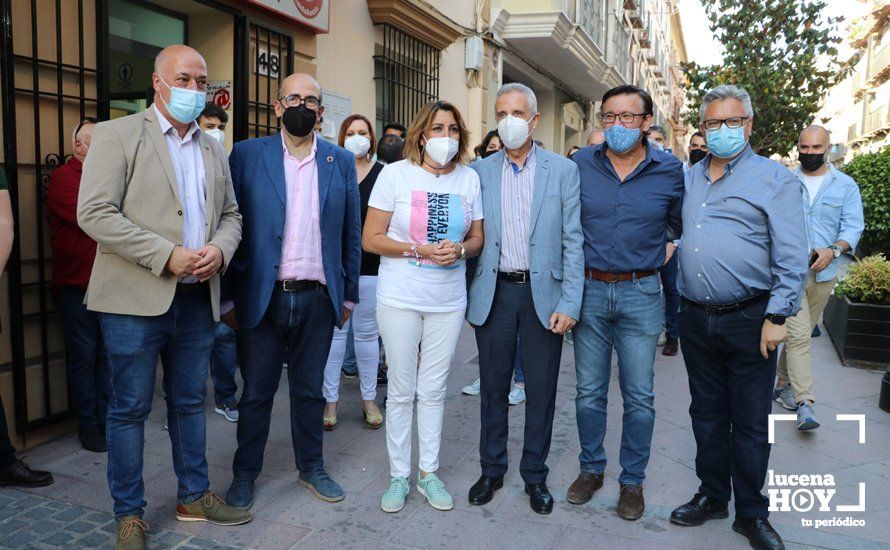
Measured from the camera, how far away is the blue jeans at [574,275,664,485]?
11.8 feet

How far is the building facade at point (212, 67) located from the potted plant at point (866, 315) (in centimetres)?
541

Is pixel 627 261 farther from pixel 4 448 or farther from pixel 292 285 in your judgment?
pixel 4 448

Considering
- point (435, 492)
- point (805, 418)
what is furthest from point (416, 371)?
point (805, 418)

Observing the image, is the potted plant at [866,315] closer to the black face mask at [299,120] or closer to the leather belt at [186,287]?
the black face mask at [299,120]

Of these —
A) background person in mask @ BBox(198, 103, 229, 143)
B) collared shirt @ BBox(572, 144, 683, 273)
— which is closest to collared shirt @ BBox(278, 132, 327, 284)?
collared shirt @ BBox(572, 144, 683, 273)

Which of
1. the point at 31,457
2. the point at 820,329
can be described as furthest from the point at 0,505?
the point at 820,329

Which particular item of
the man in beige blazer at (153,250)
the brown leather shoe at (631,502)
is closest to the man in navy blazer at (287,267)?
the man in beige blazer at (153,250)

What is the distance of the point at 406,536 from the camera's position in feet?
11.0

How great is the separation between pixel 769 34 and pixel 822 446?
11614 millimetres

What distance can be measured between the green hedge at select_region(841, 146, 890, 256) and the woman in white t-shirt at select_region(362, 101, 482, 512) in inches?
315

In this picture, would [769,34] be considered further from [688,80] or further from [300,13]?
[300,13]

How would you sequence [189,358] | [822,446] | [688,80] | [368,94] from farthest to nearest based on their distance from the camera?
1. [688,80]
2. [368,94]
3. [822,446]
4. [189,358]

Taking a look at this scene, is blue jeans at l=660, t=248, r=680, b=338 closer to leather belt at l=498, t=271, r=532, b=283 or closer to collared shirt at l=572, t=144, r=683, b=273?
collared shirt at l=572, t=144, r=683, b=273

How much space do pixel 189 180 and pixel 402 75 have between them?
6533 mm
